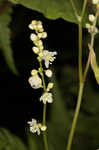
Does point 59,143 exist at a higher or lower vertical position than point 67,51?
lower

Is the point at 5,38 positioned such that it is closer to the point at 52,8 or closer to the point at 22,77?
the point at 52,8

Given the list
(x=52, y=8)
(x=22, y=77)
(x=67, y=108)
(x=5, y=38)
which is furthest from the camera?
(x=67, y=108)

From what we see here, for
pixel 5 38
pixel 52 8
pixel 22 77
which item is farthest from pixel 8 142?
pixel 22 77

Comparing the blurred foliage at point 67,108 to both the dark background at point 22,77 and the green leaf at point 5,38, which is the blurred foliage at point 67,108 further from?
the dark background at point 22,77

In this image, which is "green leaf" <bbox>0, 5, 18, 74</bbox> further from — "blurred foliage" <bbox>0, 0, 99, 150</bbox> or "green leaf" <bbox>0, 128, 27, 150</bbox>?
"green leaf" <bbox>0, 128, 27, 150</bbox>

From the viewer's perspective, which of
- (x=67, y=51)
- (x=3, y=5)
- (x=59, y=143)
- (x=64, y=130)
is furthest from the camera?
(x=67, y=51)

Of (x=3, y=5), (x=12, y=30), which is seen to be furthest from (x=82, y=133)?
(x=3, y=5)

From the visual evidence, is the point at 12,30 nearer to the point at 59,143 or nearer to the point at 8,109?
the point at 8,109

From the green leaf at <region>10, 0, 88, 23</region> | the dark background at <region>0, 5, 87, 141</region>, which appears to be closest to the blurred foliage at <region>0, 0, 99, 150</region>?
the dark background at <region>0, 5, 87, 141</region>

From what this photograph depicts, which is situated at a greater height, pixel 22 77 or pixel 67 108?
pixel 22 77

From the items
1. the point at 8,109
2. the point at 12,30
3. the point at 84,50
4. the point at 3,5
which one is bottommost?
the point at 8,109

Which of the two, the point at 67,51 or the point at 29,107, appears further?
the point at 67,51
